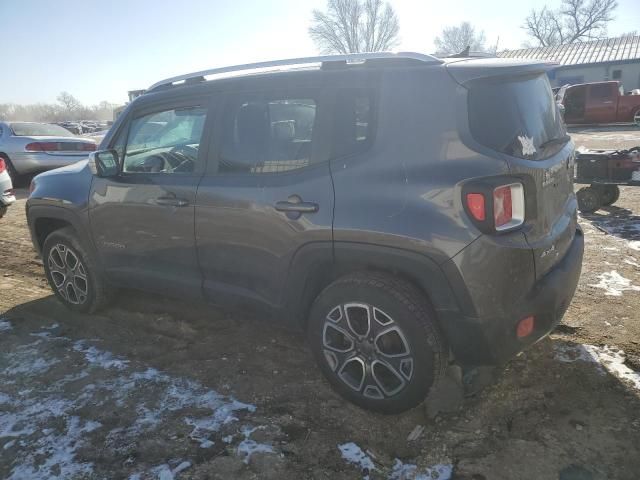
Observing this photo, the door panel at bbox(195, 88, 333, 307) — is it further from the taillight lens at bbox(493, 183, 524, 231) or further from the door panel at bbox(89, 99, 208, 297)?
the taillight lens at bbox(493, 183, 524, 231)

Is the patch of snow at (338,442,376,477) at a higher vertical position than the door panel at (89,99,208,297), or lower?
lower

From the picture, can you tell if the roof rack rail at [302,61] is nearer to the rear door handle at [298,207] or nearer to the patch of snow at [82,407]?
the rear door handle at [298,207]

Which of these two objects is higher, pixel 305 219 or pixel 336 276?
pixel 305 219

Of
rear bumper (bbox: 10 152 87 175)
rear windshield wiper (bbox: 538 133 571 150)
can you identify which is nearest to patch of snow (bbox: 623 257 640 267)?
rear windshield wiper (bbox: 538 133 571 150)

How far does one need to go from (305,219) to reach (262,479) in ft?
4.27

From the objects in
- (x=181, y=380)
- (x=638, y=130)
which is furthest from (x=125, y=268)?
(x=638, y=130)

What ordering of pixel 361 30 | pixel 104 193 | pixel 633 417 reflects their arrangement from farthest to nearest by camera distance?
pixel 361 30 < pixel 104 193 < pixel 633 417

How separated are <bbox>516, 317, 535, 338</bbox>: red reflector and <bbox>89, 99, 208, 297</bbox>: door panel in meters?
2.02

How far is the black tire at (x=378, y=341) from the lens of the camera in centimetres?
240

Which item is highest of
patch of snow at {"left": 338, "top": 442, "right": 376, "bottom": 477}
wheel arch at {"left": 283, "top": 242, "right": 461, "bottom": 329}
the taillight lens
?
the taillight lens

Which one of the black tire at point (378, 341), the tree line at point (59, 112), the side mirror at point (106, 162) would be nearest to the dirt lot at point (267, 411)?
the black tire at point (378, 341)

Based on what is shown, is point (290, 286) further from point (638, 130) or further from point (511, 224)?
point (638, 130)

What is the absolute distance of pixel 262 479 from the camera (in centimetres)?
221

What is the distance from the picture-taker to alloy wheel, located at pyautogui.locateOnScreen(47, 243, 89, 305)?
13.2 feet
